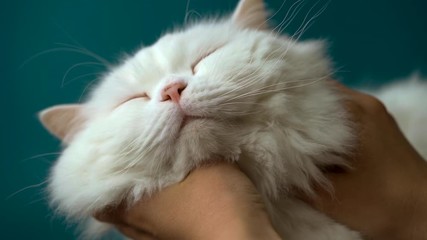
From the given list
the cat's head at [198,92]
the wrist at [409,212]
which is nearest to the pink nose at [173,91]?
the cat's head at [198,92]

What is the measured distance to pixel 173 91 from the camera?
76cm

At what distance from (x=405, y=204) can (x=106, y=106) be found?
637 mm

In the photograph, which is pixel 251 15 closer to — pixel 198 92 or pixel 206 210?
pixel 198 92

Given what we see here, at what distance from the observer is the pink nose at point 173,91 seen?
2.47 ft

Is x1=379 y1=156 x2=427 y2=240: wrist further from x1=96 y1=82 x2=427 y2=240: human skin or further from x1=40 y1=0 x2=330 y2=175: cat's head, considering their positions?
x1=40 y1=0 x2=330 y2=175: cat's head

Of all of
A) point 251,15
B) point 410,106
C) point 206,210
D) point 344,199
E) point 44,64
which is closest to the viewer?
point 206,210

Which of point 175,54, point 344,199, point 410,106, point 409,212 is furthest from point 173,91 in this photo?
point 410,106

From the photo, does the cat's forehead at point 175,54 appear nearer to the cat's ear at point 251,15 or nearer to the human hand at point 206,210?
the cat's ear at point 251,15

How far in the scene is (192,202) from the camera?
741 millimetres

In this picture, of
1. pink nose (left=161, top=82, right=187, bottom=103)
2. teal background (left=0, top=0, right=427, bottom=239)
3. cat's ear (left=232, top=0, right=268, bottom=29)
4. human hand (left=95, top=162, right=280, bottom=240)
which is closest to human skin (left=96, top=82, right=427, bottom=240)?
human hand (left=95, top=162, right=280, bottom=240)

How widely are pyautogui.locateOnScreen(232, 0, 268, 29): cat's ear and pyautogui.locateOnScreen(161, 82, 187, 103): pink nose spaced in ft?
1.13

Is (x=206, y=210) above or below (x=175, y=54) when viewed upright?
below

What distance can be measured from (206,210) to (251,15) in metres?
0.53

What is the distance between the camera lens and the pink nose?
2.47 ft
